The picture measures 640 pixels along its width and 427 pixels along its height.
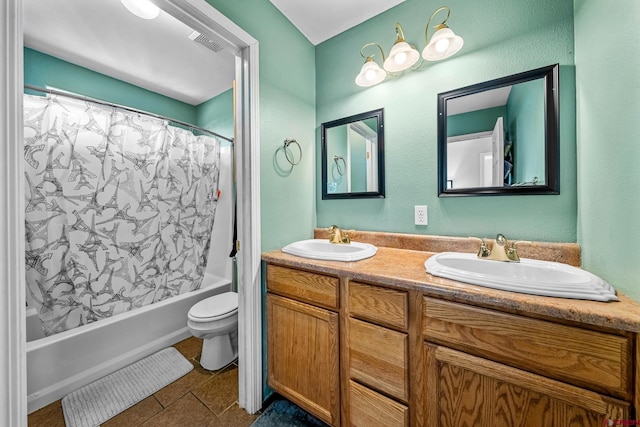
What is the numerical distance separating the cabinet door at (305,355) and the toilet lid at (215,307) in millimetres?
542

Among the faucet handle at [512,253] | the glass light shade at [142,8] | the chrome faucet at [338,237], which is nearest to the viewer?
the faucet handle at [512,253]

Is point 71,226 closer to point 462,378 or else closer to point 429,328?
point 429,328

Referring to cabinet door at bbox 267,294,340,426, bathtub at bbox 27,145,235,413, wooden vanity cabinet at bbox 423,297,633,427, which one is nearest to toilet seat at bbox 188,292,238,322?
bathtub at bbox 27,145,235,413

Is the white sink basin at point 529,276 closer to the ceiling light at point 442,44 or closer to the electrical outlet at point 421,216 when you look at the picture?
the electrical outlet at point 421,216

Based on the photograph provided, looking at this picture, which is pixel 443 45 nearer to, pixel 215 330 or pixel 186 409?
pixel 215 330

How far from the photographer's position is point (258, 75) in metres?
1.35

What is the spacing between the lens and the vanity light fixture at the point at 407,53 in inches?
46.8

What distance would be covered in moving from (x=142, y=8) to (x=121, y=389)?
2.40 metres

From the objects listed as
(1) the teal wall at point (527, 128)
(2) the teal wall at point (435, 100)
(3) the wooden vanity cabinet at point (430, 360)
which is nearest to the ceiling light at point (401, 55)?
(2) the teal wall at point (435, 100)

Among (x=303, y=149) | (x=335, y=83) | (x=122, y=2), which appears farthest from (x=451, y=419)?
(x=122, y=2)

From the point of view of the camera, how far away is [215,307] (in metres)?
1.77

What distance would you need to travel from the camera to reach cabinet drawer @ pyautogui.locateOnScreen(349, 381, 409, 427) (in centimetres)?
92

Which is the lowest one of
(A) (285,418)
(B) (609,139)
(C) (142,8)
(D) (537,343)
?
(A) (285,418)

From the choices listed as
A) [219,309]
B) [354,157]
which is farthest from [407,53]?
[219,309]
